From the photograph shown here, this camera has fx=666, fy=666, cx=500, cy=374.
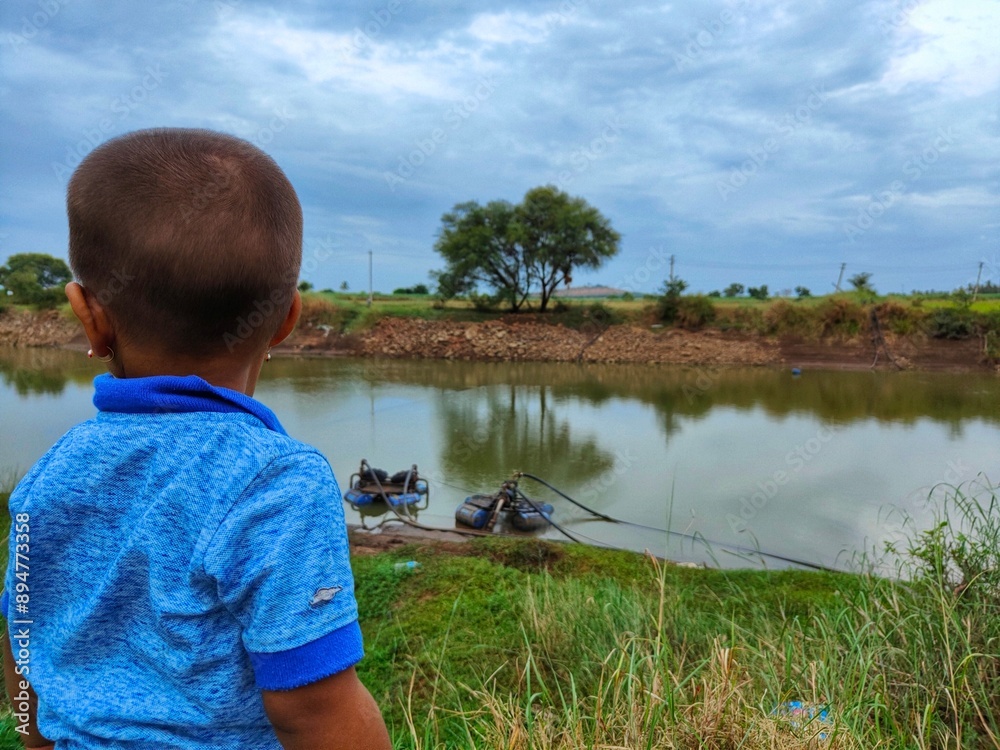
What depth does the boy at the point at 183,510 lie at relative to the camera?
26.0 inches

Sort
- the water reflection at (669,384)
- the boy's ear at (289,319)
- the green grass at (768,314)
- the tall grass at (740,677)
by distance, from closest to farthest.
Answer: the boy's ear at (289,319), the tall grass at (740,677), the water reflection at (669,384), the green grass at (768,314)

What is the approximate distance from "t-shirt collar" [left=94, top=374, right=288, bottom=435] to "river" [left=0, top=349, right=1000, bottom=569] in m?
2.19

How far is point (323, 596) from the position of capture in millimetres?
659

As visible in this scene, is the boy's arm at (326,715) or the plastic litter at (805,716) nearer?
the boy's arm at (326,715)

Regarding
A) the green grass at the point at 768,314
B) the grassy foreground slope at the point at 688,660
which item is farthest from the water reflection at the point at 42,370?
the grassy foreground slope at the point at 688,660

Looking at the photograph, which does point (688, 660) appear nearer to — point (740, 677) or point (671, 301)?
point (740, 677)

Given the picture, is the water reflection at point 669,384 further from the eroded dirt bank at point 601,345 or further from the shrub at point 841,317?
the shrub at point 841,317

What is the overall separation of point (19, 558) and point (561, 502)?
298 inches

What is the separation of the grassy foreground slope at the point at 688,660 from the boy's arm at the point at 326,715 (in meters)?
0.96

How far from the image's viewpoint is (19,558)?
0.77 m

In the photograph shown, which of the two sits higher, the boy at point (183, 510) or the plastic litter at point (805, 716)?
the boy at point (183, 510)

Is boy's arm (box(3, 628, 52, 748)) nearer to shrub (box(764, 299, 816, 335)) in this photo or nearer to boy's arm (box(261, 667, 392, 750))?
boy's arm (box(261, 667, 392, 750))

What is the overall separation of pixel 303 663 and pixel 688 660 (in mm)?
2431

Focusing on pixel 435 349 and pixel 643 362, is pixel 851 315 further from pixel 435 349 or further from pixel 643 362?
pixel 435 349
